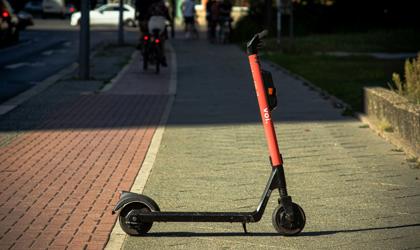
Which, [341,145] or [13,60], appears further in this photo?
[13,60]

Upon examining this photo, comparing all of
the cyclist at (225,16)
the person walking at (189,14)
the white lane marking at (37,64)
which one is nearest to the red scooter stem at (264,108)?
the white lane marking at (37,64)

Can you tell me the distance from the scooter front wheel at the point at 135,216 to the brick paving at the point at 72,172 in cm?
17

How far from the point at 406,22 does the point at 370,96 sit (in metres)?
30.9

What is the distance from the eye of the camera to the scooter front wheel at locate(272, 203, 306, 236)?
732 centimetres

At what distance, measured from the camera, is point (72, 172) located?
1021 cm

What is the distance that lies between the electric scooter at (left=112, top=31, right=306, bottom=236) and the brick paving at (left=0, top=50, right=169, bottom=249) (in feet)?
0.83

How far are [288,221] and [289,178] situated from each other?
263cm

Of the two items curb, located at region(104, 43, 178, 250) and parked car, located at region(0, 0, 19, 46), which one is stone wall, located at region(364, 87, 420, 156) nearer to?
curb, located at region(104, 43, 178, 250)

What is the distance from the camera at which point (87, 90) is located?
64.5ft

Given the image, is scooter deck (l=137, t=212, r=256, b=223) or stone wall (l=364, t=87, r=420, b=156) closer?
scooter deck (l=137, t=212, r=256, b=223)

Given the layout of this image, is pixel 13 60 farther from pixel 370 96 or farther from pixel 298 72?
pixel 370 96

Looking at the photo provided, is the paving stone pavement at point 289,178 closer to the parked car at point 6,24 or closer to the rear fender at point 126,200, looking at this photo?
the rear fender at point 126,200

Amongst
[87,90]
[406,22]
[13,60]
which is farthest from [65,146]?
[406,22]

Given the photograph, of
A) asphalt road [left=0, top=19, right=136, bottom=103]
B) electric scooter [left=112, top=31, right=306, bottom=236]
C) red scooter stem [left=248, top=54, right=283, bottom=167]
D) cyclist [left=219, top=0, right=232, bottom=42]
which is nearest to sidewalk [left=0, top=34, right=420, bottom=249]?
electric scooter [left=112, top=31, right=306, bottom=236]
